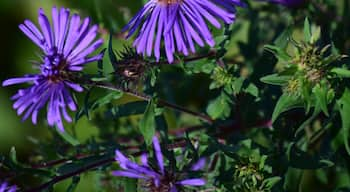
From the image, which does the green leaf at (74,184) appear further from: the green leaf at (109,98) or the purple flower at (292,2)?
the purple flower at (292,2)

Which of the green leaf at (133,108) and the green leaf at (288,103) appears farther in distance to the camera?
the green leaf at (133,108)

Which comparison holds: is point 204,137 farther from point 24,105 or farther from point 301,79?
point 24,105

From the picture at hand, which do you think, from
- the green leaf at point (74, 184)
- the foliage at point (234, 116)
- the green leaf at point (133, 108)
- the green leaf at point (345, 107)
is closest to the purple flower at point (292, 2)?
the foliage at point (234, 116)

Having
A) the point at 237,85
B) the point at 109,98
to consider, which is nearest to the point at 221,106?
the point at 237,85

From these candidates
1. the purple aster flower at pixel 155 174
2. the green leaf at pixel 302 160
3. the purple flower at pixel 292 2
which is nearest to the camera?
the purple aster flower at pixel 155 174

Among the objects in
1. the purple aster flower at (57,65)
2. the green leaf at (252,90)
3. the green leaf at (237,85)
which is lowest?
the green leaf at (252,90)

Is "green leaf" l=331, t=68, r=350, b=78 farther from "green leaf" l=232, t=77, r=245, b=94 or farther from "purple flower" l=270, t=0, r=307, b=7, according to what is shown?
"purple flower" l=270, t=0, r=307, b=7

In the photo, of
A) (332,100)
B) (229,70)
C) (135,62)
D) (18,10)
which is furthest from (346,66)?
(18,10)
